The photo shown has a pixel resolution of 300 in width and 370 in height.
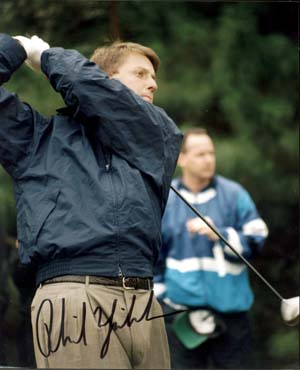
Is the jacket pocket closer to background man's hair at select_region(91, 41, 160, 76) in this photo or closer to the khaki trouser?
the khaki trouser

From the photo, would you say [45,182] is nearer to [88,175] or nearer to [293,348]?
[88,175]

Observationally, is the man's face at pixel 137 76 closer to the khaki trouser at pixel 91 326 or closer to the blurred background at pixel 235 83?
the khaki trouser at pixel 91 326

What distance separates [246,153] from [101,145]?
8.05 feet

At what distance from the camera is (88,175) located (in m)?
2.76

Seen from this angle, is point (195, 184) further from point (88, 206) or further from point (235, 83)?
point (88, 206)

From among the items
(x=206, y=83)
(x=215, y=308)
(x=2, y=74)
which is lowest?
(x=215, y=308)

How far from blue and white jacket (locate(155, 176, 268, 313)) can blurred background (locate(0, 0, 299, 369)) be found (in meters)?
0.25

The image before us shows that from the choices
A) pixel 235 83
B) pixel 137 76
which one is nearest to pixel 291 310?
pixel 137 76

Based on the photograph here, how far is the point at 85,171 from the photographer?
2770mm

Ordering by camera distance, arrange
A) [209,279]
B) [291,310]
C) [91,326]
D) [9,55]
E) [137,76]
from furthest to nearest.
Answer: [209,279] < [291,310] < [137,76] < [9,55] < [91,326]

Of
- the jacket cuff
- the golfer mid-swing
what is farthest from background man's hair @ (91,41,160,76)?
the jacket cuff

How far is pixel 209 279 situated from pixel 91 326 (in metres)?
1.57

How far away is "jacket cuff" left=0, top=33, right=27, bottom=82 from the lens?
283 centimetres

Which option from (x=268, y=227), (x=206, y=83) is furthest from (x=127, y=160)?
(x=206, y=83)
